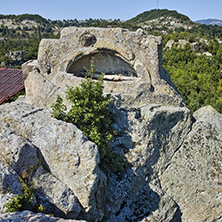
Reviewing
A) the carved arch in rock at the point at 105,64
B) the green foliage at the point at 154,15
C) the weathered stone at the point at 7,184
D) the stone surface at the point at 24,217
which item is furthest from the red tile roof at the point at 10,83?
the green foliage at the point at 154,15

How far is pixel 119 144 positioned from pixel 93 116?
1.66m

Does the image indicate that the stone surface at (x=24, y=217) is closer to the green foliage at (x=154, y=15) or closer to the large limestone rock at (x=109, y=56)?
the large limestone rock at (x=109, y=56)

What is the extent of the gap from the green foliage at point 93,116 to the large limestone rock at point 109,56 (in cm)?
139

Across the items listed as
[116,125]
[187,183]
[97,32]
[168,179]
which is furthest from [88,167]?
[97,32]

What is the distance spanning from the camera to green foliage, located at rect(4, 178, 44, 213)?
470 cm

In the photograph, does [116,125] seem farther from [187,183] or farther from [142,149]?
[187,183]

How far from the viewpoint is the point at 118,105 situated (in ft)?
26.9

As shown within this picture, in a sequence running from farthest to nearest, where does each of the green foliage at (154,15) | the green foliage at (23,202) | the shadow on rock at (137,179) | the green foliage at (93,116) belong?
1. the green foliage at (154,15)
2. the shadow on rock at (137,179)
3. the green foliage at (93,116)
4. the green foliage at (23,202)

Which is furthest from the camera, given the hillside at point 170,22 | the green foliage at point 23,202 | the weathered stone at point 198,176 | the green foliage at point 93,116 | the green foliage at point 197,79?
the hillside at point 170,22

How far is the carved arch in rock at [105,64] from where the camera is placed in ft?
31.4

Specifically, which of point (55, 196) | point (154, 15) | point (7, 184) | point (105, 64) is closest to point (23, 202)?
point (7, 184)

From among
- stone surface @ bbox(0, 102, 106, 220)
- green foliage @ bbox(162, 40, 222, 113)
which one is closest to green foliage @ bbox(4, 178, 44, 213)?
stone surface @ bbox(0, 102, 106, 220)

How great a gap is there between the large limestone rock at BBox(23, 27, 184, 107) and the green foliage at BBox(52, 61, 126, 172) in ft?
4.55

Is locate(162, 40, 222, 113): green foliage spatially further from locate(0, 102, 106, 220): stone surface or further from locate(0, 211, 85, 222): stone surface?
locate(0, 211, 85, 222): stone surface
